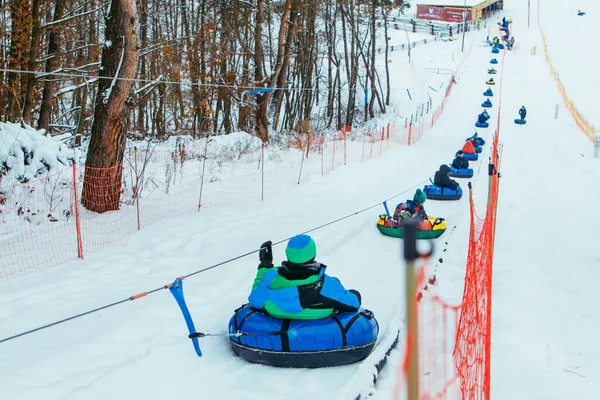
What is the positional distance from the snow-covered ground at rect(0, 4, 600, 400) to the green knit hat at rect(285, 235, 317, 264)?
0.98 m

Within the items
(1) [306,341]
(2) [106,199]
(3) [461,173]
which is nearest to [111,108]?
(2) [106,199]

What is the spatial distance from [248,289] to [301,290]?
222 cm

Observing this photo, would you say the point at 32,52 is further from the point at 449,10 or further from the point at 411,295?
the point at 449,10

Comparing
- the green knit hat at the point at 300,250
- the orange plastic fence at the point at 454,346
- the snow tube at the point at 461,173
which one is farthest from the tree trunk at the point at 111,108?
the snow tube at the point at 461,173

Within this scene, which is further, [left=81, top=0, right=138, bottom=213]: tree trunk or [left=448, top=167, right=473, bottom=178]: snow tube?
[left=448, top=167, right=473, bottom=178]: snow tube

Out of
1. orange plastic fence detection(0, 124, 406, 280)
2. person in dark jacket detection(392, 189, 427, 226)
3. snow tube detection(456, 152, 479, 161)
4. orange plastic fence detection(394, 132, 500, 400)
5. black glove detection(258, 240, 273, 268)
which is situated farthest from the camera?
snow tube detection(456, 152, 479, 161)

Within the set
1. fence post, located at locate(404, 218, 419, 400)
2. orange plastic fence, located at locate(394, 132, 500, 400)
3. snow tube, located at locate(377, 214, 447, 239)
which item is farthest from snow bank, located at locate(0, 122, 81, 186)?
fence post, located at locate(404, 218, 419, 400)

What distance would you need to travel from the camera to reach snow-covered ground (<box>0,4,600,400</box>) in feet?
15.3

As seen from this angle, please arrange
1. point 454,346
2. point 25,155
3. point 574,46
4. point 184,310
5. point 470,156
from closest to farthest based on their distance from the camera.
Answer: point 184,310
point 454,346
point 25,155
point 470,156
point 574,46

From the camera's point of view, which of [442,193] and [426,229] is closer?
[426,229]

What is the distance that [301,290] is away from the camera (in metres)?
5.00

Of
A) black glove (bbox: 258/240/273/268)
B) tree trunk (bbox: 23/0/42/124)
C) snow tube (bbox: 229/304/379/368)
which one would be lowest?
snow tube (bbox: 229/304/379/368)

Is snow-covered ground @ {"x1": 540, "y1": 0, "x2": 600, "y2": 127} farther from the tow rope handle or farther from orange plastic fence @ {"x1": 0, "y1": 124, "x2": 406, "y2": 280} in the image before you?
the tow rope handle

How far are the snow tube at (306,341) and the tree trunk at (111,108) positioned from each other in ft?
18.2
